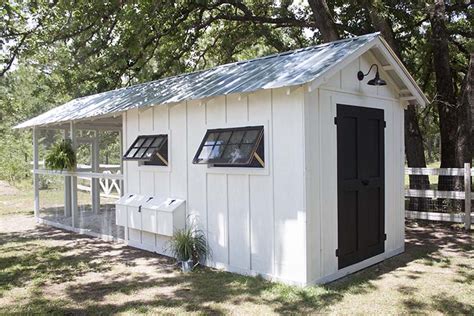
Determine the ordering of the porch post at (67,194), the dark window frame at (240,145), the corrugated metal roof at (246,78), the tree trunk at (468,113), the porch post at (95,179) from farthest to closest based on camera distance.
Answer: the porch post at (95,179)
the porch post at (67,194)
the tree trunk at (468,113)
the dark window frame at (240,145)
the corrugated metal roof at (246,78)

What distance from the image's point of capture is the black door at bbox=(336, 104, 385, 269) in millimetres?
5383

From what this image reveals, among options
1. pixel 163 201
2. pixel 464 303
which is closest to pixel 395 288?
pixel 464 303

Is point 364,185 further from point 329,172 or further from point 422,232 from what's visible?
point 422,232

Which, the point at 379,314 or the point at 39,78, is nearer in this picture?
the point at 379,314

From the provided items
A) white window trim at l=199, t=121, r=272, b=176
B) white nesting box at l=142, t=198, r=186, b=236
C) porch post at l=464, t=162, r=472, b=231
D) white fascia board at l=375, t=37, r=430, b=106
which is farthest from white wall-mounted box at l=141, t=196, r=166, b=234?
porch post at l=464, t=162, r=472, b=231

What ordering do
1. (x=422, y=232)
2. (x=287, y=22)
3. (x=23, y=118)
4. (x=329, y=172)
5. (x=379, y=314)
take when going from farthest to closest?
1. (x=23, y=118)
2. (x=287, y=22)
3. (x=422, y=232)
4. (x=329, y=172)
5. (x=379, y=314)

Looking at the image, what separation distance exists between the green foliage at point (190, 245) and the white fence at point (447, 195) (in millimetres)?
4989

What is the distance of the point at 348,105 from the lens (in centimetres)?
548

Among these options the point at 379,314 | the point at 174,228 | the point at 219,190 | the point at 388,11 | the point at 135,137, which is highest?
the point at 388,11

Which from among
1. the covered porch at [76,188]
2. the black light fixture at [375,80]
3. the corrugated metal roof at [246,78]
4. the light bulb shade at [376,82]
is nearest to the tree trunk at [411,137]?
the corrugated metal roof at [246,78]

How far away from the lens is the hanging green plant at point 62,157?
898 cm

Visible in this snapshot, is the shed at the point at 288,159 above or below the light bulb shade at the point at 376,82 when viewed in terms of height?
below

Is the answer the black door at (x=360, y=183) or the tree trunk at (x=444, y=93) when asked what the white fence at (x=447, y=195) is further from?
the black door at (x=360, y=183)

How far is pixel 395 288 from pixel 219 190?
246 cm
